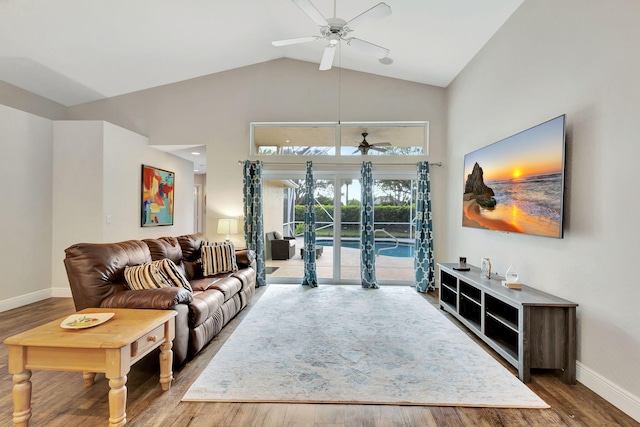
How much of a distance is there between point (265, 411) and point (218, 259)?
7.75 feet

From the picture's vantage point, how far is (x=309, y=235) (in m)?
5.37

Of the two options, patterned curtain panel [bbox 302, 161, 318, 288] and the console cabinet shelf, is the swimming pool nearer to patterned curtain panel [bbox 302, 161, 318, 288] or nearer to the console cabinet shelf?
patterned curtain panel [bbox 302, 161, 318, 288]

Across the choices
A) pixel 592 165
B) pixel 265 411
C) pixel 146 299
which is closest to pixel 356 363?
pixel 265 411

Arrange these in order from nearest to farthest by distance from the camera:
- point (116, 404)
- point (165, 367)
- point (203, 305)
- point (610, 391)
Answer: point (116, 404) → point (610, 391) → point (165, 367) → point (203, 305)

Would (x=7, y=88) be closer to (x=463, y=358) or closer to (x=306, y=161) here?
(x=306, y=161)

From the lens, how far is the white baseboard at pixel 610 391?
6.38 ft

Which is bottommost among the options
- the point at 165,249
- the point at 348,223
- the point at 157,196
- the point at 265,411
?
the point at 265,411

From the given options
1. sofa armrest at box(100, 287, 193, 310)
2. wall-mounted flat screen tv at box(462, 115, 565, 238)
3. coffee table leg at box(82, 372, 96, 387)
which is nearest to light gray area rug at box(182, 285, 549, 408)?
sofa armrest at box(100, 287, 193, 310)

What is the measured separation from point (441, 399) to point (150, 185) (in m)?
5.43

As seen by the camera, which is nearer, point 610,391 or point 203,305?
point 610,391

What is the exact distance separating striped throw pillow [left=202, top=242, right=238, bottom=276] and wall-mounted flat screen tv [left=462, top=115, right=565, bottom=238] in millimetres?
3272

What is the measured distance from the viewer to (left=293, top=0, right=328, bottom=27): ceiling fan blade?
2.47 metres

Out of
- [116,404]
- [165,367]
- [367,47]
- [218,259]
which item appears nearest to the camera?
[116,404]

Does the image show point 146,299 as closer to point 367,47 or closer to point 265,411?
point 265,411
